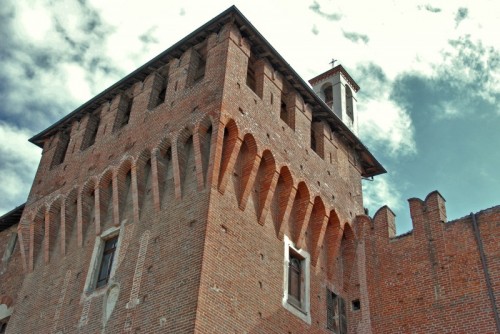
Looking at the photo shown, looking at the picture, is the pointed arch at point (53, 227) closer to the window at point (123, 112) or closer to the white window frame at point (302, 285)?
the window at point (123, 112)

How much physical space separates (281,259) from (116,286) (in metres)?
3.86

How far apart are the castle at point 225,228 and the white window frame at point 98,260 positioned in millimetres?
35

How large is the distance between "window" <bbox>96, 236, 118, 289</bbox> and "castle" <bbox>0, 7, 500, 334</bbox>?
0.18 feet

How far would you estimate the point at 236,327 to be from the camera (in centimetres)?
1131

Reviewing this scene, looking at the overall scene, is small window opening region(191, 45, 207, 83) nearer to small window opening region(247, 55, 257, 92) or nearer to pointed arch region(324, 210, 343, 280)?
small window opening region(247, 55, 257, 92)

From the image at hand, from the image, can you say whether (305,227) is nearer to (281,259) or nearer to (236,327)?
(281,259)

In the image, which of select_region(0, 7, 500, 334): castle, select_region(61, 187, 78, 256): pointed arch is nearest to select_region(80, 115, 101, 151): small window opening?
select_region(0, 7, 500, 334): castle

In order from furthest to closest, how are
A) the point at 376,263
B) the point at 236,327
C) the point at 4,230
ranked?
the point at 4,230, the point at 376,263, the point at 236,327

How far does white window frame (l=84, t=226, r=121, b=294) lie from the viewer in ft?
43.1

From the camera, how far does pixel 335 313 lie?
1504 centimetres

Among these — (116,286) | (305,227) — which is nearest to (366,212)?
(305,227)

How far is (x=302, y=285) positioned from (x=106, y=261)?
15.8 feet

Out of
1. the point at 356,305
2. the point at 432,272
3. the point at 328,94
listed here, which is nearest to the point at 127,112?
the point at 328,94

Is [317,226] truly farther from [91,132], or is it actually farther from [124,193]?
A: [91,132]
